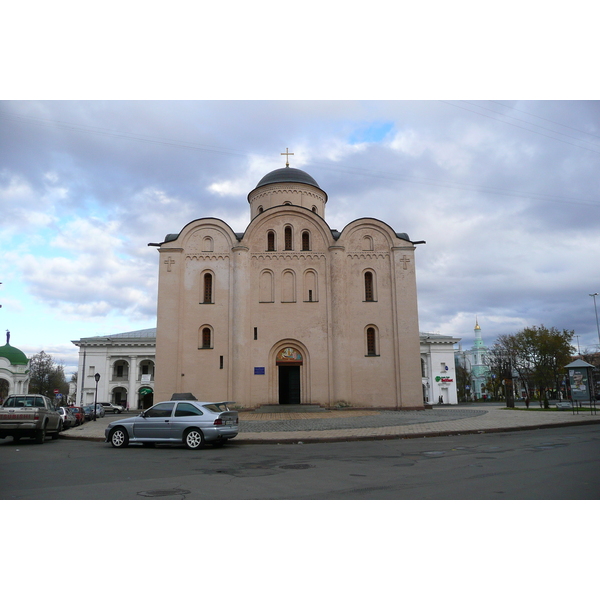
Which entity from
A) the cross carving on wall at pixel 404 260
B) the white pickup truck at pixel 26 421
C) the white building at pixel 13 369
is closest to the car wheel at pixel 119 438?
the white pickup truck at pixel 26 421

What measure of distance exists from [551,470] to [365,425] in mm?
11394

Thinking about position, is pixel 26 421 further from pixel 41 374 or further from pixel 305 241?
pixel 41 374

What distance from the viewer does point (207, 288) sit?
104 feet

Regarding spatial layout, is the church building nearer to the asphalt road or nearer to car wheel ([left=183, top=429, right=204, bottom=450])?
car wheel ([left=183, top=429, right=204, bottom=450])

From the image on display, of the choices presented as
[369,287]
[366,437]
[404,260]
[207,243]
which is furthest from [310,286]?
[366,437]

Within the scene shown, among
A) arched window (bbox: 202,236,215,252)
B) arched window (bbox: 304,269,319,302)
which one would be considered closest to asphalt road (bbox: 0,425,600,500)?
arched window (bbox: 304,269,319,302)

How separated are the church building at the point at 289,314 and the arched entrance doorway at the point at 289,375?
6cm

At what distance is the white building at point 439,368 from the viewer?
58812mm

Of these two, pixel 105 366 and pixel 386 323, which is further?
pixel 105 366

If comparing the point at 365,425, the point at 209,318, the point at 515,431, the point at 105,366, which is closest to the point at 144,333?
the point at 105,366

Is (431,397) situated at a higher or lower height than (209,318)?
lower

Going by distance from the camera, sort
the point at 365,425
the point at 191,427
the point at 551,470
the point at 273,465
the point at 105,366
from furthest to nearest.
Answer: the point at 105,366
the point at 365,425
the point at 191,427
the point at 273,465
the point at 551,470

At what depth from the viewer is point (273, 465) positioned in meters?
10.5

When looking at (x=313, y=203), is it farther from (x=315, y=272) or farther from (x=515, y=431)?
(x=515, y=431)
